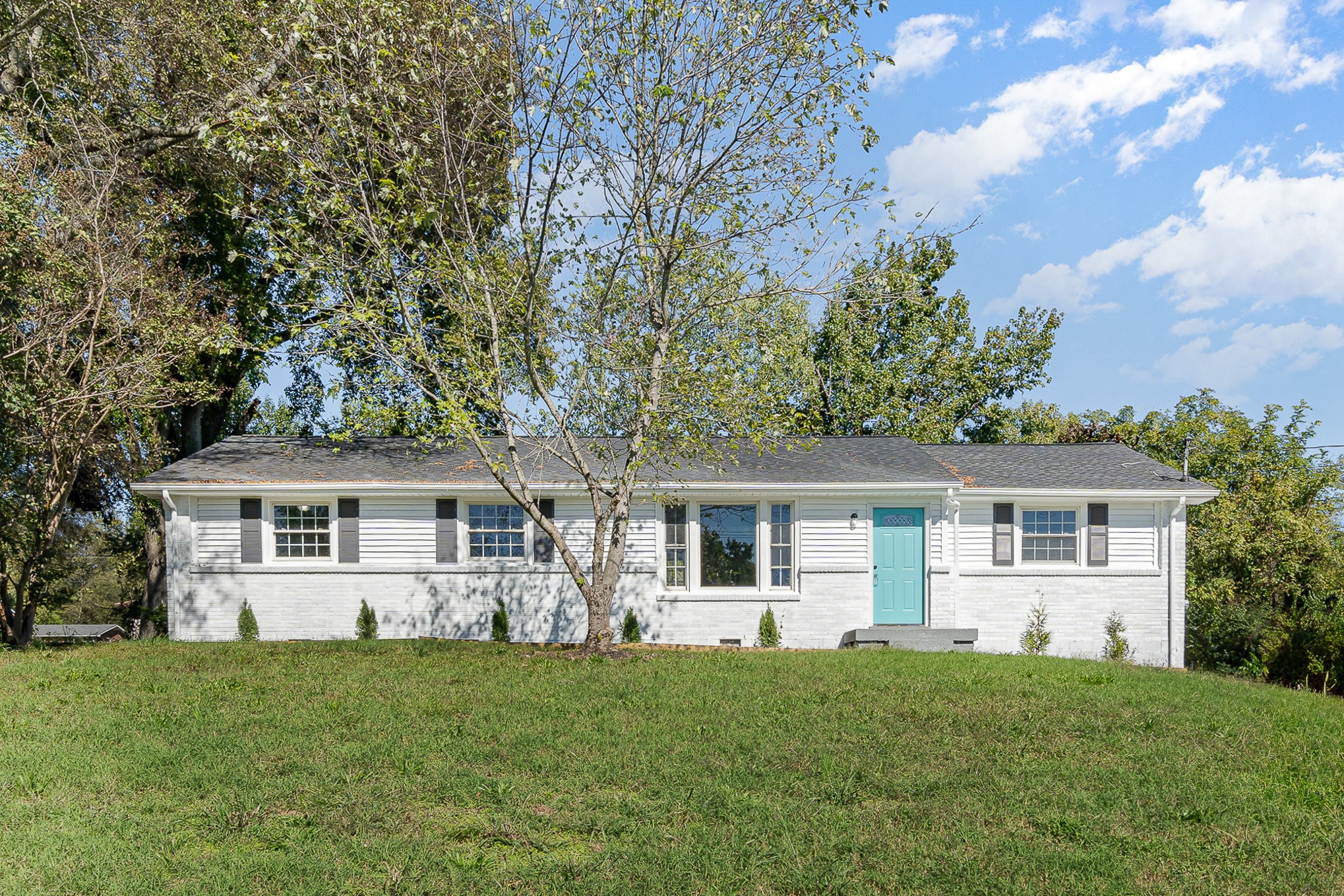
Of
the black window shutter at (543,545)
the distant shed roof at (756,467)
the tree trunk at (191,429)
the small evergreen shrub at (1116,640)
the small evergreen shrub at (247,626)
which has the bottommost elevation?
the small evergreen shrub at (1116,640)

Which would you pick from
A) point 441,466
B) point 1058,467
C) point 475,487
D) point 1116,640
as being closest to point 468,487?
point 475,487

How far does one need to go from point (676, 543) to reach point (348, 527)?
595 centimetres

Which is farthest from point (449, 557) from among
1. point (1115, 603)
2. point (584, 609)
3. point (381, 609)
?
point (1115, 603)

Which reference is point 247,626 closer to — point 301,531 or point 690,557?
point 301,531

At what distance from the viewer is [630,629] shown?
1544 cm

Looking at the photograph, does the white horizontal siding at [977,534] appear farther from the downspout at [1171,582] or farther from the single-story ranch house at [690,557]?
the downspout at [1171,582]

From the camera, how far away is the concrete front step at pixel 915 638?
48.9 ft

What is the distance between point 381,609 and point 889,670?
30.6 ft

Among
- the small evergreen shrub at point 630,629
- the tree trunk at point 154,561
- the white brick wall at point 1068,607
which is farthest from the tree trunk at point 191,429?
the white brick wall at point 1068,607

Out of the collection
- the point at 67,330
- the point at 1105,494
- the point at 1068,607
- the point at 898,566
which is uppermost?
the point at 67,330

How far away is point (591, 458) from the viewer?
16781mm

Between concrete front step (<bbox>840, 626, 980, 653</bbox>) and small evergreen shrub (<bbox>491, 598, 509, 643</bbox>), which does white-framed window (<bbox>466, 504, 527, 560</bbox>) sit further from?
concrete front step (<bbox>840, 626, 980, 653</bbox>)

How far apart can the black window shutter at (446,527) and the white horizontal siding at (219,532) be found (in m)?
3.50

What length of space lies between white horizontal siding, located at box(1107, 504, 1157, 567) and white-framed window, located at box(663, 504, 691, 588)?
7.97 m
